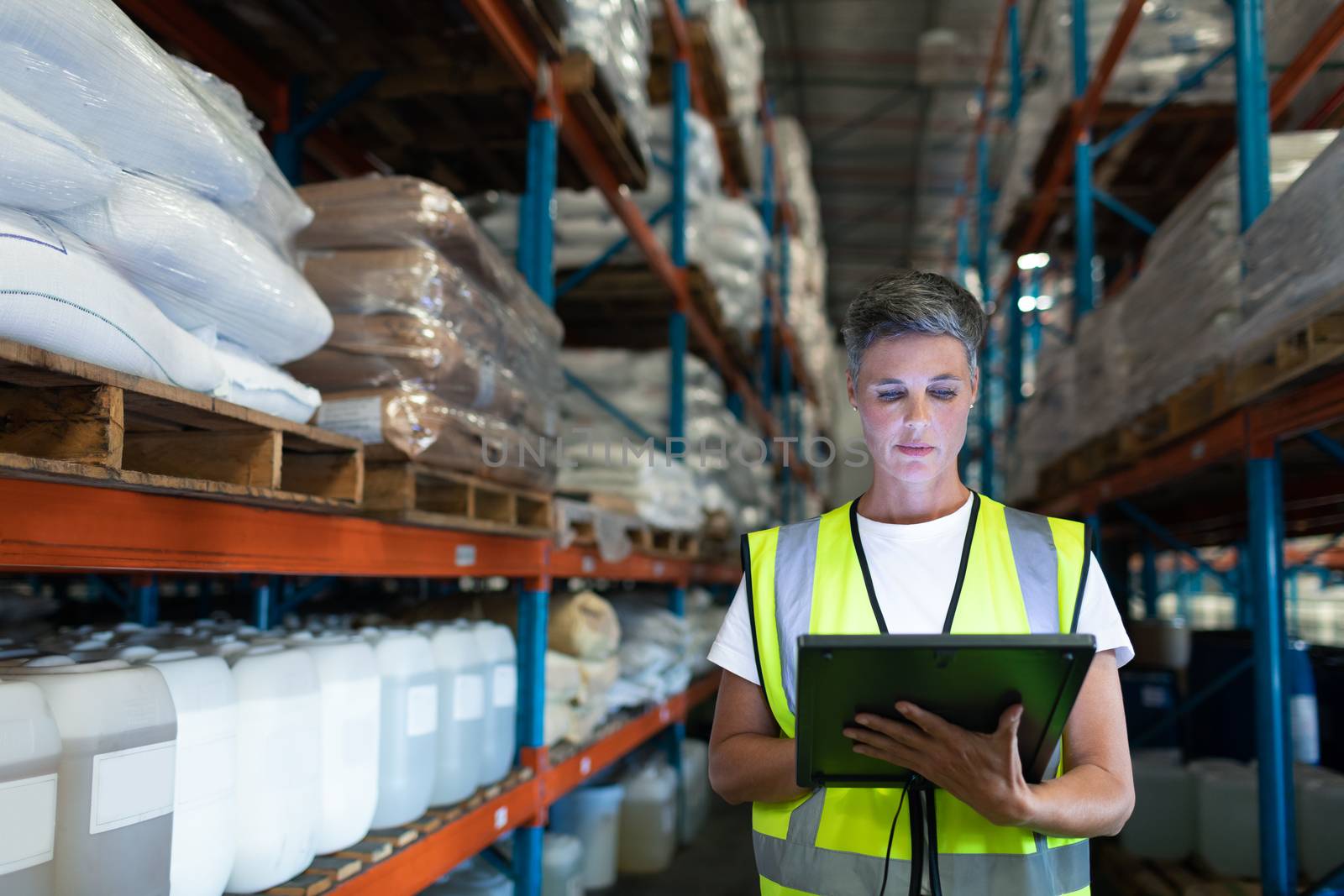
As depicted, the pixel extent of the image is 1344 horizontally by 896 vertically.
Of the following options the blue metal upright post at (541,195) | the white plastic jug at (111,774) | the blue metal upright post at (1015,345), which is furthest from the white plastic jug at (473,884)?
the blue metal upright post at (1015,345)

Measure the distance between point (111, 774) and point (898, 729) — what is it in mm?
1268

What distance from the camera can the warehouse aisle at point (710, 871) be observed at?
5.29 meters

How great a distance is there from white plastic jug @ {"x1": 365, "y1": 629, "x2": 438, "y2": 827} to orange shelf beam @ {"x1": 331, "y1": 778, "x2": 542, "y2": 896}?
0.39 feet

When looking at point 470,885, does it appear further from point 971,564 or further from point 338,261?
point 971,564

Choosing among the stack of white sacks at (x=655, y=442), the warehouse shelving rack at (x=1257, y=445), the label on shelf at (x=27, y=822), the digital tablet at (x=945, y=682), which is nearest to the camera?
the digital tablet at (x=945, y=682)

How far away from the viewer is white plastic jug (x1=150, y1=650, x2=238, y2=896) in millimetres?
1809

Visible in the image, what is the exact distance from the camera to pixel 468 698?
10.0 ft

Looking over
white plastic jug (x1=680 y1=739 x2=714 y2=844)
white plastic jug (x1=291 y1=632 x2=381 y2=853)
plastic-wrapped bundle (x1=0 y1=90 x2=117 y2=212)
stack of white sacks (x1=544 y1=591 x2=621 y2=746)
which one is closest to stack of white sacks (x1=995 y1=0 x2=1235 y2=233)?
stack of white sacks (x1=544 y1=591 x2=621 y2=746)

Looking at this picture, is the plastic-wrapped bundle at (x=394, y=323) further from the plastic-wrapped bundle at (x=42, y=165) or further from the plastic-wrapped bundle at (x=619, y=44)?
the plastic-wrapped bundle at (x=619, y=44)

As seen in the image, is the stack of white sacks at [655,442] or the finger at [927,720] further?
the stack of white sacks at [655,442]

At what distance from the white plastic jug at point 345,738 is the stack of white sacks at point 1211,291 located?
9.14 feet

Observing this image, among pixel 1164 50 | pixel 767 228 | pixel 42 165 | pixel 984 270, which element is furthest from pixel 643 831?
pixel 984 270

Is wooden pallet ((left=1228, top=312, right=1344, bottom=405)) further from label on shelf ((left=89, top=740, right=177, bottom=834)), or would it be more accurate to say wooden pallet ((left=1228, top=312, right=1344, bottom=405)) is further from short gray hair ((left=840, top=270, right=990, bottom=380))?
label on shelf ((left=89, top=740, right=177, bottom=834))

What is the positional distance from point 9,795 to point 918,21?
44.4 ft
